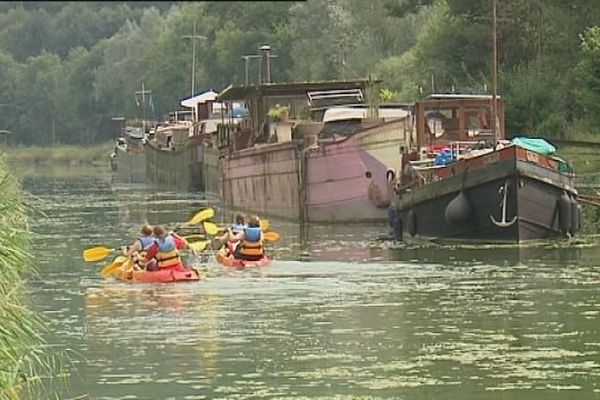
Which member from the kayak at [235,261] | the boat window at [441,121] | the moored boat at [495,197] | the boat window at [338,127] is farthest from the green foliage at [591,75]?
the kayak at [235,261]

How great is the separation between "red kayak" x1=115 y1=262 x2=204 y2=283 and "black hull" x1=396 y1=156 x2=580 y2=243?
7242 millimetres

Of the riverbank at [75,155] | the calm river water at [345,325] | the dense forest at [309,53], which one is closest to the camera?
the calm river water at [345,325]

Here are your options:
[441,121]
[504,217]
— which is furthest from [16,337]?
[441,121]

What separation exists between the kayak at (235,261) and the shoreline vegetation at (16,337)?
8688 mm

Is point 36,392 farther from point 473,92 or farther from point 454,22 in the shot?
point 454,22

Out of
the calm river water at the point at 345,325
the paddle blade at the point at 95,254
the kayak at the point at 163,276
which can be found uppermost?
the paddle blade at the point at 95,254

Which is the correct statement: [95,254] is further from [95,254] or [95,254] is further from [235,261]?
[235,261]

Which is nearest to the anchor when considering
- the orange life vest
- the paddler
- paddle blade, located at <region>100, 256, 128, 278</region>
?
the paddler

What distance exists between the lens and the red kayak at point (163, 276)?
94.2 feet

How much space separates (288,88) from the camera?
54281 mm

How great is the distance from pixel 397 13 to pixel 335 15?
10.6 m

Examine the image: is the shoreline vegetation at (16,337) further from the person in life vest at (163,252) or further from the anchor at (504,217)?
the anchor at (504,217)

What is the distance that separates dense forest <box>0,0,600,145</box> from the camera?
70.0 feet

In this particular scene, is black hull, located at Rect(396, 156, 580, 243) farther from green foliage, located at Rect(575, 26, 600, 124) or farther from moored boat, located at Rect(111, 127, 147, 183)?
moored boat, located at Rect(111, 127, 147, 183)
